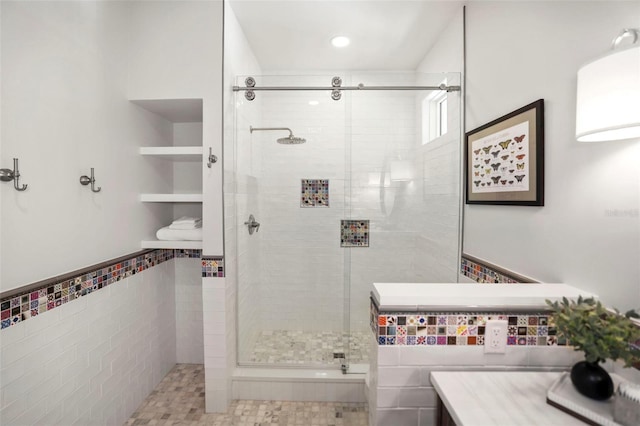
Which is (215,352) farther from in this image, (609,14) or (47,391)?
(609,14)

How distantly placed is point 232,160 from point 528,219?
5.66ft

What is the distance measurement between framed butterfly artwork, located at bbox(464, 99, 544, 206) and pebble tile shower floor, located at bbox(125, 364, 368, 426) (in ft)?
5.08

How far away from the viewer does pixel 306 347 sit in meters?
2.30

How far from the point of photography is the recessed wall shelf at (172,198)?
1984 millimetres

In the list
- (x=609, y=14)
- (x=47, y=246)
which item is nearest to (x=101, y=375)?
(x=47, y=246)

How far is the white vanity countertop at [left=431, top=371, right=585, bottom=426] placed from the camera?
2.66ft

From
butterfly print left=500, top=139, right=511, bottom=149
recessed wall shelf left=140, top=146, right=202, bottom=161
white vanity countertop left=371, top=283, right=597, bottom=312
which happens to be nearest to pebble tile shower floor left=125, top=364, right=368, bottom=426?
white vanity countertop left=371, top=283, right=597, bottom=312

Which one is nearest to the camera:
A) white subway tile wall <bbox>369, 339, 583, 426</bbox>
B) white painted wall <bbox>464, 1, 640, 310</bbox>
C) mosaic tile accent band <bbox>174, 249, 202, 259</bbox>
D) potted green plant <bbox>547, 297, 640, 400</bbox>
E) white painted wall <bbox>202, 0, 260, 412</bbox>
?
potted green plant <bbox>547, 297, 640, 400</bbox>

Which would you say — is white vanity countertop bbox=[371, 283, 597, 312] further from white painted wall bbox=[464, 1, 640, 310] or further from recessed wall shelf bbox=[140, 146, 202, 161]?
recessed wall shelf bbox=[140, 146, 202, 161]

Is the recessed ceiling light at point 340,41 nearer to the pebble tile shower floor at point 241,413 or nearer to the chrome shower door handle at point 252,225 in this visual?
the chrome shower door handle at point 252,225

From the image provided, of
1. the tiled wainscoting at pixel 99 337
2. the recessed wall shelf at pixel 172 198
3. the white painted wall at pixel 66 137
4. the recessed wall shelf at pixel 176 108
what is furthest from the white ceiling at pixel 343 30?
the tiled wainscoting at pixel 99 337

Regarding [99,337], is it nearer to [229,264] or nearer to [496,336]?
[229,264]

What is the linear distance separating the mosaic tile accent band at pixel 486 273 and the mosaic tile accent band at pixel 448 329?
15.3 inches

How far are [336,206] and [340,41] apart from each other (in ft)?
4.28
